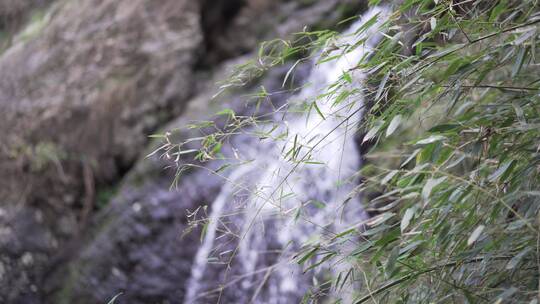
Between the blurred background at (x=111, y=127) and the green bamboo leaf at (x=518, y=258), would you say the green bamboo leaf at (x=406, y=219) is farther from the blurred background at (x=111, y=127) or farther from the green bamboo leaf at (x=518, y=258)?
the blurred background at (x=111, y=127)

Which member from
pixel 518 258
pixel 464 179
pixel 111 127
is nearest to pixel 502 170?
pixel 464 179

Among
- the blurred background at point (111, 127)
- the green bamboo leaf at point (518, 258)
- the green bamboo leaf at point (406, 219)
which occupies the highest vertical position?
the green bamboo leaf at point (406, 219)

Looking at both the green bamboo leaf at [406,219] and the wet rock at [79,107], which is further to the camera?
the wet rock at [79,107]

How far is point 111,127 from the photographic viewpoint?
486cm

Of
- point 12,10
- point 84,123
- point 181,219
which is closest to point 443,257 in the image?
point 181,219

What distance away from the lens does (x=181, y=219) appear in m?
4.09

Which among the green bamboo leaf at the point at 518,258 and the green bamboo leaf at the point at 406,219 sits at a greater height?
the green bamboo leaf at the point at 406,219

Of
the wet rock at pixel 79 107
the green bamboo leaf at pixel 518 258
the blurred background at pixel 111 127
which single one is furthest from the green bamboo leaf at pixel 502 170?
the wet rock at pixel 79 107

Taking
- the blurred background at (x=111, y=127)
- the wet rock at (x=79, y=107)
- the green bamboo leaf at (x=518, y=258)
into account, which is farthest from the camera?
the wet rock at (x=79, y=107)

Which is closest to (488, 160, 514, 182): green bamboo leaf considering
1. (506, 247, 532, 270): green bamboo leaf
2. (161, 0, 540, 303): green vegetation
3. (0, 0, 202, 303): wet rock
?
(161, 0, 540, 303): green vegetation

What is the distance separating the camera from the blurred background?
4062 mm

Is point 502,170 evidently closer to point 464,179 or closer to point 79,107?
point 464,179

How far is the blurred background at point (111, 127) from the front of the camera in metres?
4.06

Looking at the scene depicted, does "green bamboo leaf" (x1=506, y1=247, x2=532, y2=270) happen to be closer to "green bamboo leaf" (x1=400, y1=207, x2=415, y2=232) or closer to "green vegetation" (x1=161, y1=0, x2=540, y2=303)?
"green vegetation" (x1=161, y1=0, x2=540, y2=303)
